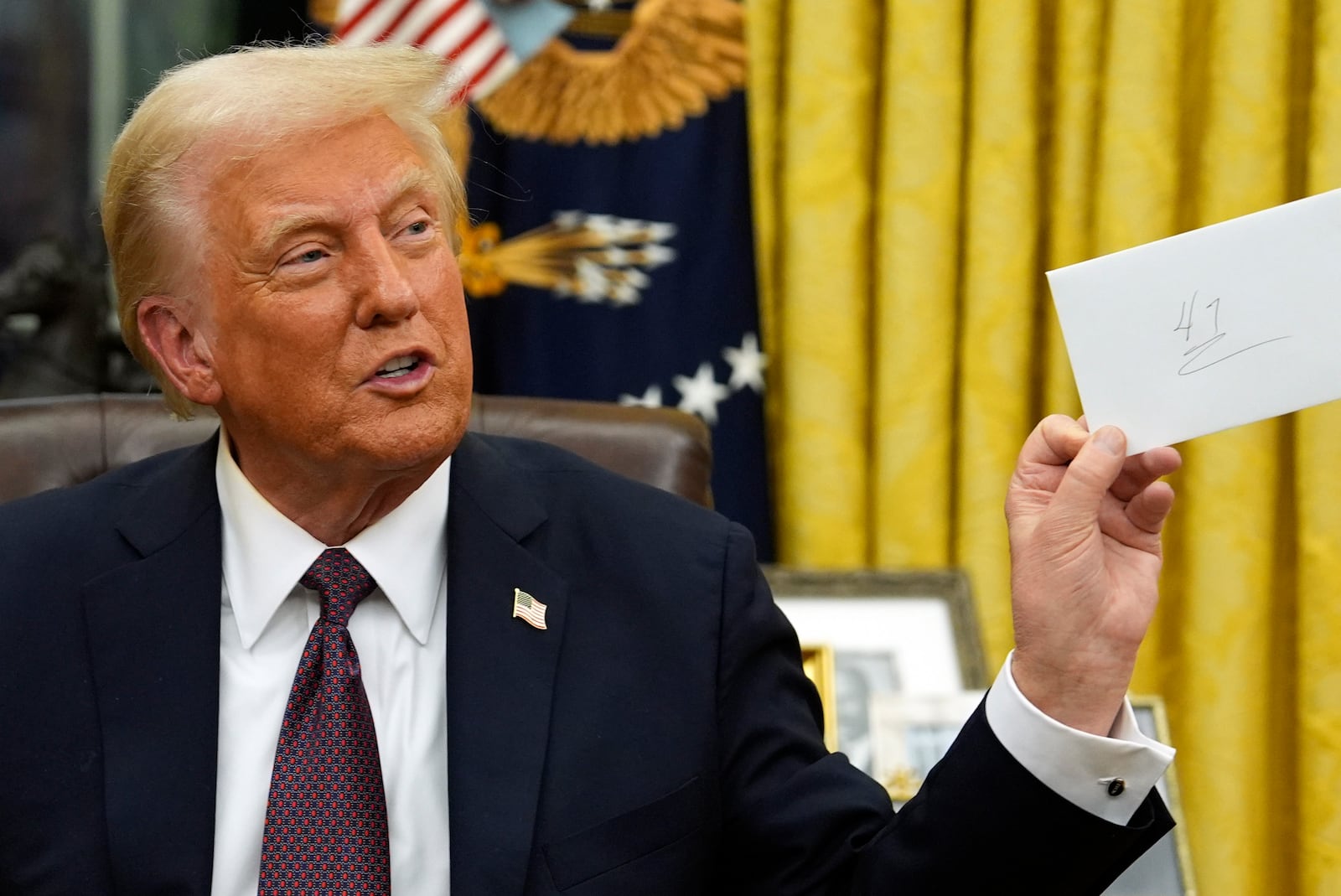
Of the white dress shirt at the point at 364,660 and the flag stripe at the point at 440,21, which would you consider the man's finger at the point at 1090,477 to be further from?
the flag stripe at the point at 440,21

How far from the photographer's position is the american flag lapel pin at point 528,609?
151 centimetres

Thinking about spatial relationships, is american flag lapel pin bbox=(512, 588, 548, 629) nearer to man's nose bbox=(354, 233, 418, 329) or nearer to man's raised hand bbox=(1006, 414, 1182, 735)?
man's nose bbox=(354, 233, 418, 329)

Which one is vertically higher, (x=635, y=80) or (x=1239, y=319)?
(x=635, y=80)

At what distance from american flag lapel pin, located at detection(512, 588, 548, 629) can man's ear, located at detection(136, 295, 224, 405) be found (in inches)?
15.5

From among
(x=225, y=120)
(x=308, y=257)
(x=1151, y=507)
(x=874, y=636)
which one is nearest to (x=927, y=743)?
(x=874, y=636)

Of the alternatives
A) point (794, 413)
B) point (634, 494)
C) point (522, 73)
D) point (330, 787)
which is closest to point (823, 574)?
point (794, 413)

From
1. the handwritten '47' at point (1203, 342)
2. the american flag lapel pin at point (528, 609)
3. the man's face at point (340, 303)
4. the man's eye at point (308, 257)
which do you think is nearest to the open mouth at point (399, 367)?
the man's face at point (340, 303)

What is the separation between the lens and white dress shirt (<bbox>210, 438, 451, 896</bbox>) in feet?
4.72

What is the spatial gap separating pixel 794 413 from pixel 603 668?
1.15 metres

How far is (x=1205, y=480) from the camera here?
8.00 feet

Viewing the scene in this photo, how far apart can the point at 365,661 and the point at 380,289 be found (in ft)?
1.23

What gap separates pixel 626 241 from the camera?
2.60 meters

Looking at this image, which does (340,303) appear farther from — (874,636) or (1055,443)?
(874,636)

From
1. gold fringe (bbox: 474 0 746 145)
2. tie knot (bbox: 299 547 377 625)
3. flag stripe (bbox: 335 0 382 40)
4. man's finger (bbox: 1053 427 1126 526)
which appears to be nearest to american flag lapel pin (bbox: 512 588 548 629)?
tie knot (bbox: 299 547 377 625)
